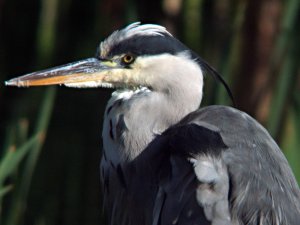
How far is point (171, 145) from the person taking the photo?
2.83 metres

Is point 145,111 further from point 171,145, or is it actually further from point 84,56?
point 84,56

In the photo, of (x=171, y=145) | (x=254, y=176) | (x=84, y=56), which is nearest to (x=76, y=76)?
(x=171, y=145)

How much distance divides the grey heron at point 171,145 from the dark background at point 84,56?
47 centimetres

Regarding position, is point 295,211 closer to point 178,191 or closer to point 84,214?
point 178,191

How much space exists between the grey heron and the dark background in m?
0.47

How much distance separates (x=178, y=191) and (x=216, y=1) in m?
1.96

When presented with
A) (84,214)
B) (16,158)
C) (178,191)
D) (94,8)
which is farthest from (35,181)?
(178,191)

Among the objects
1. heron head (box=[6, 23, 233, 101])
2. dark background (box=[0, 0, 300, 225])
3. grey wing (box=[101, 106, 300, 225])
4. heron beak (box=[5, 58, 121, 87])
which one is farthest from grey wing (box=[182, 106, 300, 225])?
dark background (box=[0, 0, 300, 225])

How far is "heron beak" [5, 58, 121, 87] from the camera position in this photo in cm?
296

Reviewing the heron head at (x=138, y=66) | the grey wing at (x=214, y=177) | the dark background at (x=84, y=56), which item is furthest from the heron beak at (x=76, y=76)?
the dark background at (x=84, y=56)

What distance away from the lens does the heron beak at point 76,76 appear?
296 cm

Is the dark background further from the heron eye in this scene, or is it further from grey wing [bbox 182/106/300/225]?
grey wing [bbox 182/106/300/225]

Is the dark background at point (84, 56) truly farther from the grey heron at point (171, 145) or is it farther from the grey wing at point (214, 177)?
the grey wing at point (214, 177)

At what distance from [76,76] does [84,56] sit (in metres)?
1.75
